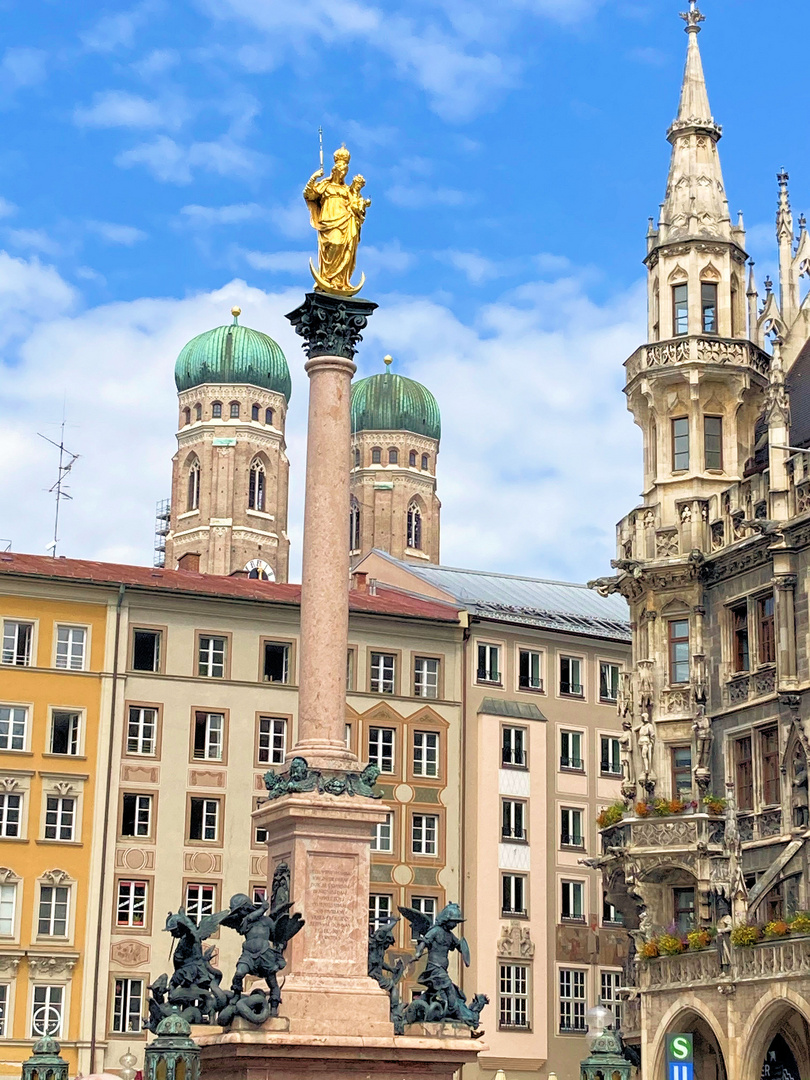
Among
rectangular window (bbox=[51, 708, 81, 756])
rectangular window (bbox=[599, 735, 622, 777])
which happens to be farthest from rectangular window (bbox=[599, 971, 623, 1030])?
rectangular window (bbox=[51, 708, 81, 756])

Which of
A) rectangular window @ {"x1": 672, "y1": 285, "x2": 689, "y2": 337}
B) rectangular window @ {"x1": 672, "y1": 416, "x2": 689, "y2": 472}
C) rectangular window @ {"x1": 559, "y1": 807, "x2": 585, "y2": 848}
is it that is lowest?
rectangular window @ {"x1": 559, "y1": 807, "x2": 585, "y2": 848}

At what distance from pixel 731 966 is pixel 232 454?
134 meters

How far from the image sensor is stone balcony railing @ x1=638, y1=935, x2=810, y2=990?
4866 centimetres

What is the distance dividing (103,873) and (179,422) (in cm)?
12275

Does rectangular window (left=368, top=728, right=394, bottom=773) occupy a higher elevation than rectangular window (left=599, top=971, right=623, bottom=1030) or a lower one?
higher

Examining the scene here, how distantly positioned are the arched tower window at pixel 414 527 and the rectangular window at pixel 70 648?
119957 millimetres

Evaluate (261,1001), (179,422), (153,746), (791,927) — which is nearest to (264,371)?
(179,422)

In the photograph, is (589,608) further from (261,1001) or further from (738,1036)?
(261,1001)

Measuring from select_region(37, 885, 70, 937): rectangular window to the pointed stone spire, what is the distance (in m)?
29.6

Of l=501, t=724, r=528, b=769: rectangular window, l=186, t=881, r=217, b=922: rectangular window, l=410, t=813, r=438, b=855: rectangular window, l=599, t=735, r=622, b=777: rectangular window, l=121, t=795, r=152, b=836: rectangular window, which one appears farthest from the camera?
l=599, t=735, r=622, b=777: rectangular window

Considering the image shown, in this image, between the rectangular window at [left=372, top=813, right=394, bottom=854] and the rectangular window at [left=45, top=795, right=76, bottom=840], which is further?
the rectangular window at [left=372, top=813, right=394, bottom=854]

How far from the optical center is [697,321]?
5806 centimetres

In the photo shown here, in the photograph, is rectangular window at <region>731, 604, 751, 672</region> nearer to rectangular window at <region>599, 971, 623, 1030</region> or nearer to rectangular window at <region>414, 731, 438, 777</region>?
rectangular window at <region>414, 731, 438, 777</region>

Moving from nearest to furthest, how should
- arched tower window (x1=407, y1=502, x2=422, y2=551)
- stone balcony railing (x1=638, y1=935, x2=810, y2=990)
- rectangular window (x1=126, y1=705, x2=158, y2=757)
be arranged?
stone balcony railing (x1=638, y1=935, x2=810, y2=990) → rectangular window (x1=126, y1=705, x2=158, y2=757) → arched tower window (x1=407, y1=502, x2=422, y2=551)
